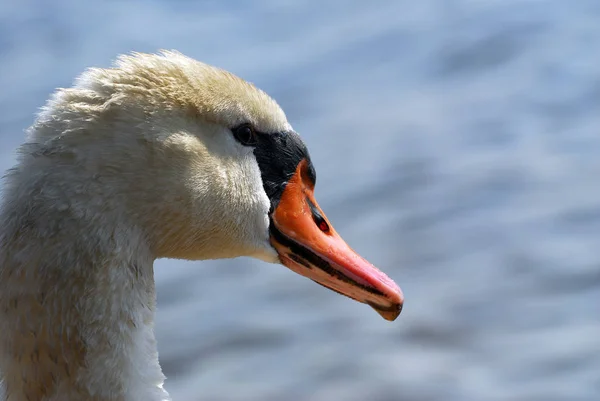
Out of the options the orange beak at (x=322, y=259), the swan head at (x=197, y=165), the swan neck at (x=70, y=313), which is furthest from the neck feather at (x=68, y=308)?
the orange beak at (x=322, y=259)

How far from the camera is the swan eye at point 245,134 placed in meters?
3.92

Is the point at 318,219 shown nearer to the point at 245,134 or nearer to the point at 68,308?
the point at 245,134

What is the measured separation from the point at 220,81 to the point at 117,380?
1016mm

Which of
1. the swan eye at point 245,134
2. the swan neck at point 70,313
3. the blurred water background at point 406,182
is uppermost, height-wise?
the blurred water background at point 406,182

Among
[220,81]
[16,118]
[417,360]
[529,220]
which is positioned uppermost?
[16,118]

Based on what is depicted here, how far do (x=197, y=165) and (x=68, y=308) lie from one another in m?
0.61

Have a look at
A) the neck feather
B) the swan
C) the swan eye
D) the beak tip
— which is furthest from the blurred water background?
the neck feather

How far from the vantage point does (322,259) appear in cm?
415

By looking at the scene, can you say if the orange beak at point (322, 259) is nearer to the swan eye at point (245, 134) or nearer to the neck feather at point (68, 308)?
the swan eye at point (245, 134)

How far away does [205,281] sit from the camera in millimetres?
8859

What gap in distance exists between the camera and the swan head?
3.49 metres

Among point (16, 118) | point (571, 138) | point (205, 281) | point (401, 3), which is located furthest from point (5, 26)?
point (571, 138)

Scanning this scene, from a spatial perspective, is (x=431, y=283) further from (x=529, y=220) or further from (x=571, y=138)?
(x=571, y=138)

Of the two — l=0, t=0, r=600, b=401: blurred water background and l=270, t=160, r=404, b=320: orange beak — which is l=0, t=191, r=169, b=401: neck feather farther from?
l=0, t=0, r=600, b=401: blurred water background
